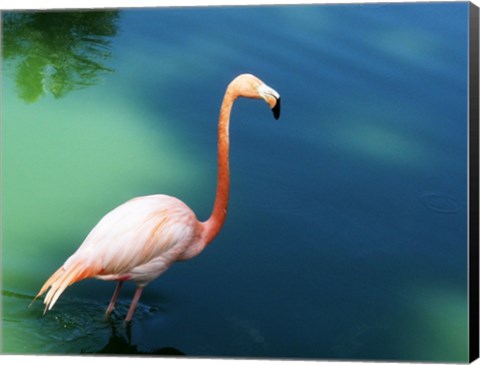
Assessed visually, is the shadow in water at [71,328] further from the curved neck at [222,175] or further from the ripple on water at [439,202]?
the ripple on water at [439,202]

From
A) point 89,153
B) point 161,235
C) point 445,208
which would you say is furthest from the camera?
point 89,153

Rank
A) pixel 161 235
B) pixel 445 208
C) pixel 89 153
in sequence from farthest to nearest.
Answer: pixel 89 153, pixel 445 208, pixel 161 235

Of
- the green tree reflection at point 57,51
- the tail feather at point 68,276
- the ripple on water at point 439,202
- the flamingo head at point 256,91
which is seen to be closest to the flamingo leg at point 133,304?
the tail feather at point 68,276

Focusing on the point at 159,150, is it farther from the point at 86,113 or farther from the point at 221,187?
the point at 221,187

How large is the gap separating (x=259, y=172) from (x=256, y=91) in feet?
2.16

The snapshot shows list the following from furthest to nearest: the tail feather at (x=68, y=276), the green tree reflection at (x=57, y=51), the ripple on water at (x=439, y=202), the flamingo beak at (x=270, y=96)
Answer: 1. the green tree reflection at (x=57, y=51)
2. the ripple on water at (x=439, y=202)
3. the flamingo beak at (x=270, y=96)
4. the tail feather at (x=68, y=276)

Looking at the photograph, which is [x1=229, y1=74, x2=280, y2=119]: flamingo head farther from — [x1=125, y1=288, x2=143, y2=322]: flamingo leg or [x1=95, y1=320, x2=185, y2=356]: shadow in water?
[x1=95, y1=320, x2=185, y2=356]: shadow in water

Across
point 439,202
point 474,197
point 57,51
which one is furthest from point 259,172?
point 57,51

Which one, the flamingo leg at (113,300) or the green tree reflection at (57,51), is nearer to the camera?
the flamingo leg at (113,300)

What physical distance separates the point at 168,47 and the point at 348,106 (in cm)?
88

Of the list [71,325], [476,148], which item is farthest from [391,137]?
[71,325]

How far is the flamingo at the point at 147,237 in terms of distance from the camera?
400cm

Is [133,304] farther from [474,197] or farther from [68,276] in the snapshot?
[474,197]

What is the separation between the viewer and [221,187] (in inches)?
163
